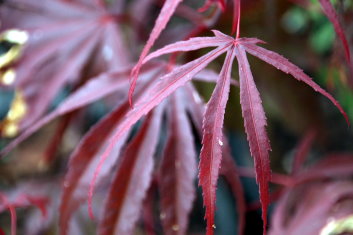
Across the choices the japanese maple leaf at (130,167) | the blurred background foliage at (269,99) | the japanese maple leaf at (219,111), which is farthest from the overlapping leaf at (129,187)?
the blurred background foliage at (269,99)

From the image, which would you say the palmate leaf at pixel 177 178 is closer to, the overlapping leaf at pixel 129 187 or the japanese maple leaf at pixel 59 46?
the overlapping leaf at pixel 129 187

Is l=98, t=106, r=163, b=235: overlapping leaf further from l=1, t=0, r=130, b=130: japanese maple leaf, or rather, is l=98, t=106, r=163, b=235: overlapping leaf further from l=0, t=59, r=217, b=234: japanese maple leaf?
l=1, t=0, r=130, b=130: japanese maple leaf

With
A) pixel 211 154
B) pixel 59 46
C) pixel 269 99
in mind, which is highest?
pixel 269 99

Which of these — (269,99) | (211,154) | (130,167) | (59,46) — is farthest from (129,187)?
(269,99)

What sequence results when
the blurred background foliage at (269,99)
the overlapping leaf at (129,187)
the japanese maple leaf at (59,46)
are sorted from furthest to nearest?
the blurred background foliage at (269,99) → the japanese maple leaf at (59,46) → the overlapping leaf at (129,187)

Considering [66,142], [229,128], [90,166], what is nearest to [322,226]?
[90,166]

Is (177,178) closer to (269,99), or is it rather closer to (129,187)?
(129,187)
